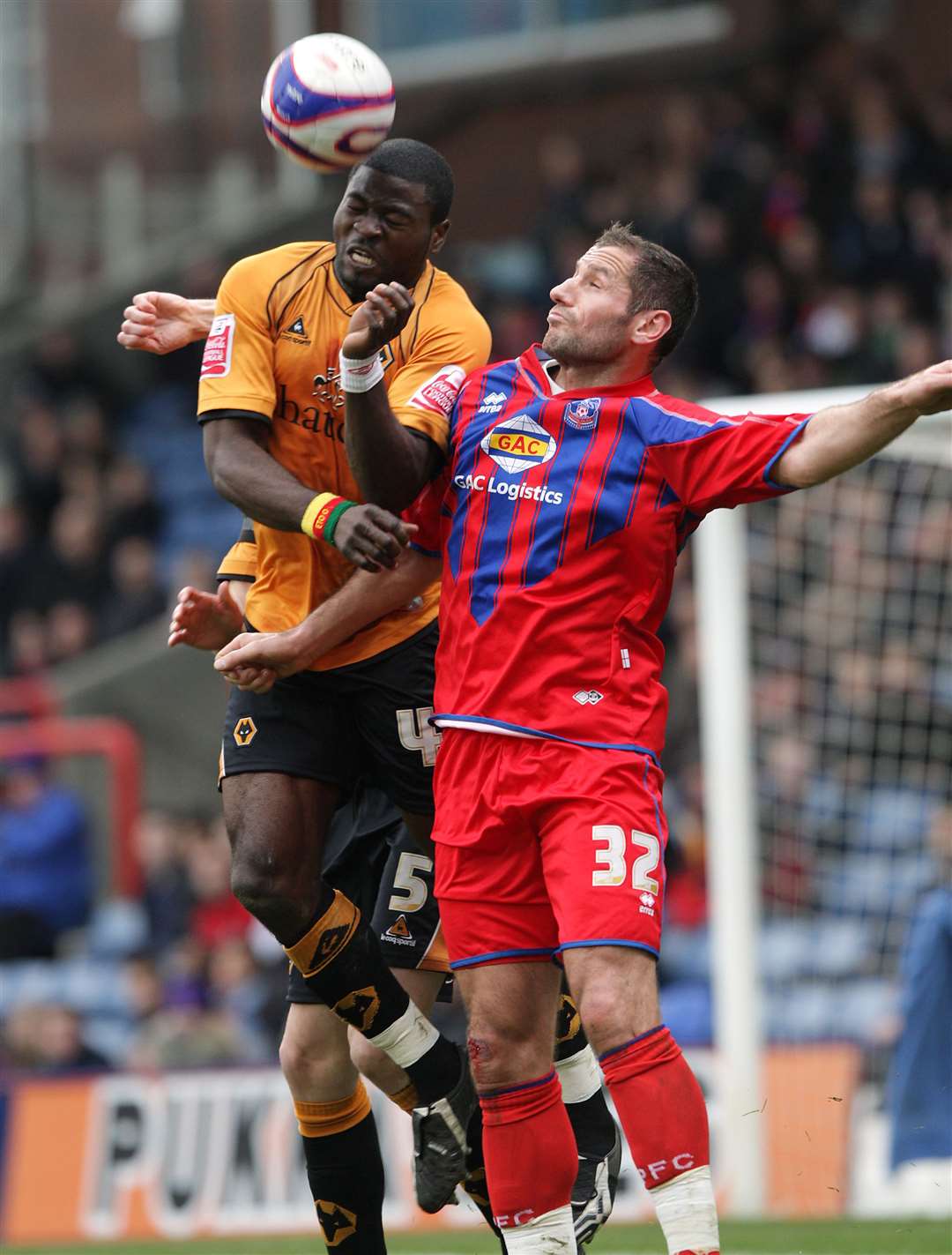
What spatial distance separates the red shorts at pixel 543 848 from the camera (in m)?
4.72

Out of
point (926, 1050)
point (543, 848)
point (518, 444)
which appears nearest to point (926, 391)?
point (518, 444)

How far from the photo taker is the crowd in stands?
11.3 metres

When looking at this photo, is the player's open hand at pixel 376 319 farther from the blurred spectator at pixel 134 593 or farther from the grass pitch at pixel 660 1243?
the blurred spectator at pixel 134 593

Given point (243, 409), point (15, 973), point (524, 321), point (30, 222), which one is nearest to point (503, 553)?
point (243, 409)

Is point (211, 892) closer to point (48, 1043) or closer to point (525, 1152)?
point (48, 1043)

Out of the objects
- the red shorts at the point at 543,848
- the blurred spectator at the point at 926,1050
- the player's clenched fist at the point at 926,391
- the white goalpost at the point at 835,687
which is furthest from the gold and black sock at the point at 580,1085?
the white goalpost at the point at 835,687

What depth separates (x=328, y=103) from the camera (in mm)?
5086

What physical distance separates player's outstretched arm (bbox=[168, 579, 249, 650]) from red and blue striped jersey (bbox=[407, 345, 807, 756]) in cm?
89

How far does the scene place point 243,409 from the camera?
535 cm

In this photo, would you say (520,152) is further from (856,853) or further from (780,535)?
(856,853)

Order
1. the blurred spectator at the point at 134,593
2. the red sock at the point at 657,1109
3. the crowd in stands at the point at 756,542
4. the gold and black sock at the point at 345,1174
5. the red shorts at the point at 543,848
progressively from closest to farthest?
the red sock at the point at 657,1109 < the red shorts at the point at 543,848 < the gold and black sock at the point at 345,1174 < the crowd in stands at the point at 756,542 < the blurred spectator at the point at 134,593

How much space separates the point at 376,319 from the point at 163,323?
3.89 ft

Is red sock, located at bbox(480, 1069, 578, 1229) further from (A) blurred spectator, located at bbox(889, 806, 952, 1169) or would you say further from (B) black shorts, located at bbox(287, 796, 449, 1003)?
(A) blurred spectator, located at bbox(889, 806, 952, 1169)

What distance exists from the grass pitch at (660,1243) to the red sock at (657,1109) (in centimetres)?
261
